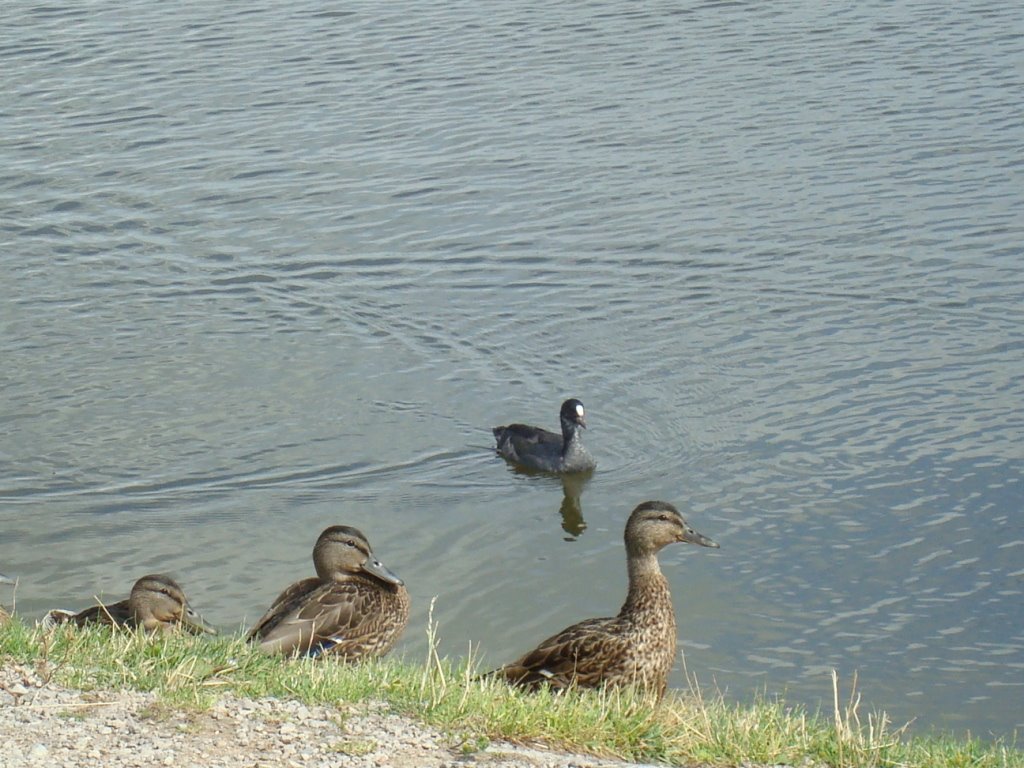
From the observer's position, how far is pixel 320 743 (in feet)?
19.9

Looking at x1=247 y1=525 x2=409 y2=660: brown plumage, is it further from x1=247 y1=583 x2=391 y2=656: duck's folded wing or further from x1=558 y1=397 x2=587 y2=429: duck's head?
x1=558 y1=397 x2=587 y2=429: duck's head

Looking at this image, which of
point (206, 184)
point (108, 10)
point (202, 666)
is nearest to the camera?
point (202, 666)

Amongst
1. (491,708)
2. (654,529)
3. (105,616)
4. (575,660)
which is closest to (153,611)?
(105,616)

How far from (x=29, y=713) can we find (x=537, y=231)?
13187 millimetres

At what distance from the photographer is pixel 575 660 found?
833 centimetres

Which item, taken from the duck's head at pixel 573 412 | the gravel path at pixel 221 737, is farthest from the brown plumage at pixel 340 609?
the duck's head at pixel 573 412

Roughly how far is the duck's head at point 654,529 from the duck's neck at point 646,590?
Answer: 0.54ft

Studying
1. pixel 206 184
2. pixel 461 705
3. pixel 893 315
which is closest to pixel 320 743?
pixel 461 705

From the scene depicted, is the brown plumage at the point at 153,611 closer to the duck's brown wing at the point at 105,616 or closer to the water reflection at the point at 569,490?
the duck's brown wing at the point at 105,616

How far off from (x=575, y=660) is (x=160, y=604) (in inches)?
104

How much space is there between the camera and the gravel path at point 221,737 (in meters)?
5.88

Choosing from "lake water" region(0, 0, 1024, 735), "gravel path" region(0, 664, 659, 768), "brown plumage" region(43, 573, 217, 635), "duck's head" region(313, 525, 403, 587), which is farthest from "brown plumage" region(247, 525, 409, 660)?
"gravel path" region(0, 664, 659, 768)

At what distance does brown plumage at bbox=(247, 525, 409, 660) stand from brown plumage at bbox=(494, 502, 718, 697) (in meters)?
1.09

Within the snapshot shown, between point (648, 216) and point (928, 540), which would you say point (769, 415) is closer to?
point (928, 540)
